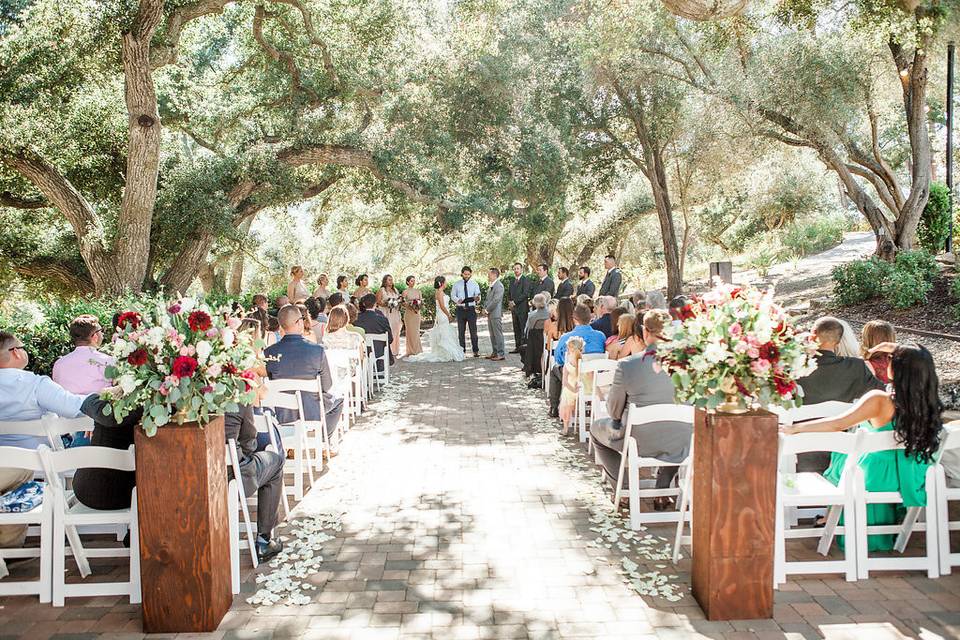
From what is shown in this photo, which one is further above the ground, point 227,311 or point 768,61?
point 768,61

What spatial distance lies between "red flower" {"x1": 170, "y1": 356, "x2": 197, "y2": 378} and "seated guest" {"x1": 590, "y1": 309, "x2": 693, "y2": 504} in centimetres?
278

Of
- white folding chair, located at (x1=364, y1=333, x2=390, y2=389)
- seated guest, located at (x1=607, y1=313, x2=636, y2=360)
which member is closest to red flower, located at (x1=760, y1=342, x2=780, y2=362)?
seated guest, located at (x1=607, y1=313, x2=636, y2=360)

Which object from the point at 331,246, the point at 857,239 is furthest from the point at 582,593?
the point at 857,239

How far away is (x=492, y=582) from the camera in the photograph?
393cm

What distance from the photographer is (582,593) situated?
3.78m

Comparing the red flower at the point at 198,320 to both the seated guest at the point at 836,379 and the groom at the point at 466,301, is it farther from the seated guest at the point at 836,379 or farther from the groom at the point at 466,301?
the groom at the point at 466,301

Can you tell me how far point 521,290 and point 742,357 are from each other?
32.1 feet

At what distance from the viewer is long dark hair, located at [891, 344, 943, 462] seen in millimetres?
3746

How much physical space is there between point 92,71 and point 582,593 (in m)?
12.1

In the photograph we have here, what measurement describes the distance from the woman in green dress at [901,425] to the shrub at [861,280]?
952cm

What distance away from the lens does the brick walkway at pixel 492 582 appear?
11.2 ft

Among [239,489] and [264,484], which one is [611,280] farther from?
[239,489]

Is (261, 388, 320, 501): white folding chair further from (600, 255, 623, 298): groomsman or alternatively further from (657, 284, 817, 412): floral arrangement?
(600, 255, 623, 298): groomsman

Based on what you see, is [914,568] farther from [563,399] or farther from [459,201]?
[459,201]
